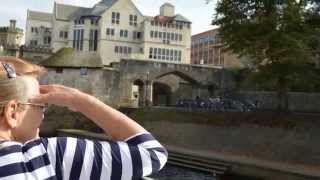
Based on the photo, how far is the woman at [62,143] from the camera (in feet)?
5.91

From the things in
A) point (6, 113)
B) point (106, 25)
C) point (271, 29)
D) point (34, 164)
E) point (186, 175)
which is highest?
point (106, 25)

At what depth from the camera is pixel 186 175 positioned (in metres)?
20.1

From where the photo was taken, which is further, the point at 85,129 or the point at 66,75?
the point at 66,75

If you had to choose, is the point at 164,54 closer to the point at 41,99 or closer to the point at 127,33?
the point at 127,33

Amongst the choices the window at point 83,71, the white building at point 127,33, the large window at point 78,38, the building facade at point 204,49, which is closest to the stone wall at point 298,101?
the window at point 83,71

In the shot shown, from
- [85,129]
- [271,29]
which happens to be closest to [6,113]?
[271,29]

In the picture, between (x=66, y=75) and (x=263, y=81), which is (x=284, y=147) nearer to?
(x=263, y=81)

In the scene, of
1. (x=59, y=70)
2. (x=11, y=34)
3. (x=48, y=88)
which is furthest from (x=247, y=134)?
(x=11, y=34)

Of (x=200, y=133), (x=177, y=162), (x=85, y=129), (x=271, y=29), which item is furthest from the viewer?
(x=85, y=129)

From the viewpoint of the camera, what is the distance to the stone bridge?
46125 millimetres

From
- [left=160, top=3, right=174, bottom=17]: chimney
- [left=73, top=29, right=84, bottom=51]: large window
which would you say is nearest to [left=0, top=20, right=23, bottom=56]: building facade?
[left=73, top=29, right=84, bottom=51]: large window

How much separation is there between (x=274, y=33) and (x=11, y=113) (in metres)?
24.7

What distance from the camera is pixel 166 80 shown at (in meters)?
50.5

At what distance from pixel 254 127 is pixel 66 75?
2298 cm
